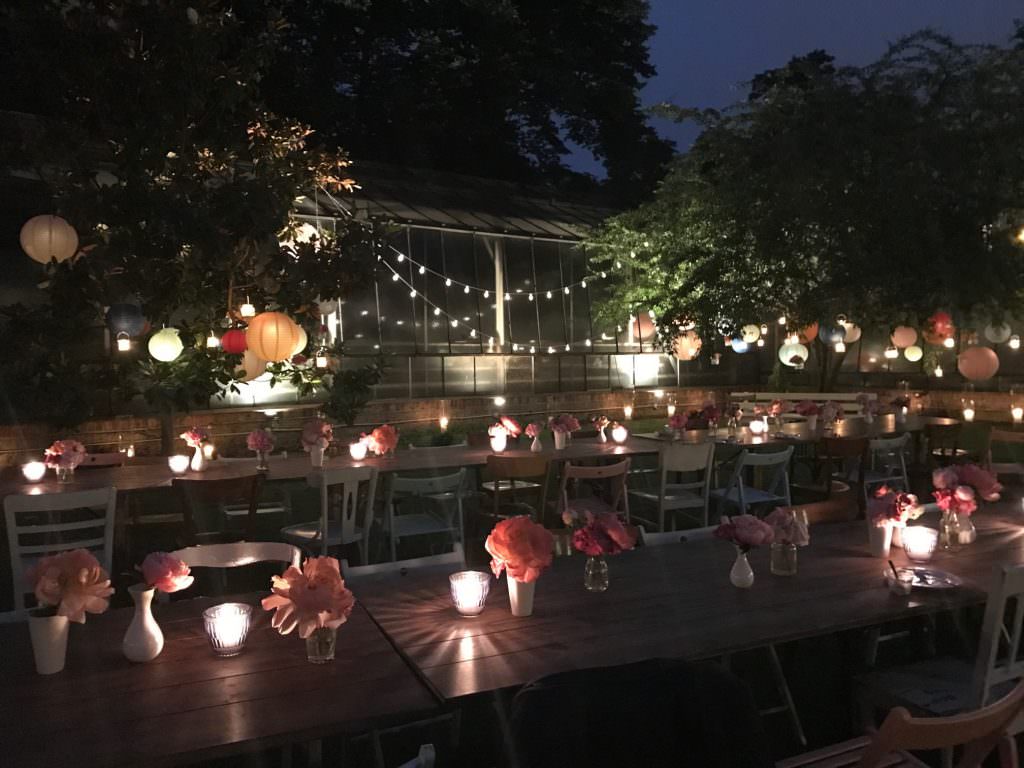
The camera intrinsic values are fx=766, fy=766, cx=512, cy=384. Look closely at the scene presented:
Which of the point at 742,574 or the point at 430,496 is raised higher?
the point at 742,574

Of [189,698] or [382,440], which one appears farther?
[382,440]

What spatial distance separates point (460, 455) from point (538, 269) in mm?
6570

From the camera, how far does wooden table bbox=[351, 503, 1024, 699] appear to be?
195cm


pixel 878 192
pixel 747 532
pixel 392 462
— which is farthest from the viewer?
pixel 878 192

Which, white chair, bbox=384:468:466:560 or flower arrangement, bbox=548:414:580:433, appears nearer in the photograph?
white chair, bbox=384:468:466:560

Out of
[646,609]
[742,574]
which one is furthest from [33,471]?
[742,574]

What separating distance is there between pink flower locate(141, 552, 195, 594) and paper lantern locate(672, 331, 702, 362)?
8.67 meters

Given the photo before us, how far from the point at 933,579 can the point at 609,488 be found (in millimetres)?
3405

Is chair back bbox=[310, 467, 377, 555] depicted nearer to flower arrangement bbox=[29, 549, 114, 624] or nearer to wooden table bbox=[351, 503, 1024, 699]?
wooden table bbox=[351, 503, 1024, 699]

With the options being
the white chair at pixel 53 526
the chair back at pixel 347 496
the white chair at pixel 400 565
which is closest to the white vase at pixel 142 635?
the white chair at pixel 400 565

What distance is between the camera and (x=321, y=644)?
6.31 ft

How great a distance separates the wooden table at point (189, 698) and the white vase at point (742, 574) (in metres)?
1.15

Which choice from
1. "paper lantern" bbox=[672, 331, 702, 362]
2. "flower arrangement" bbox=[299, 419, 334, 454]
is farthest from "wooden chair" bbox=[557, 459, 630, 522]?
"paper lantern" bbox=[672, 331, 702, 362]

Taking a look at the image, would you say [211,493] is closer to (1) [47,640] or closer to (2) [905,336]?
(1) [47,640]
